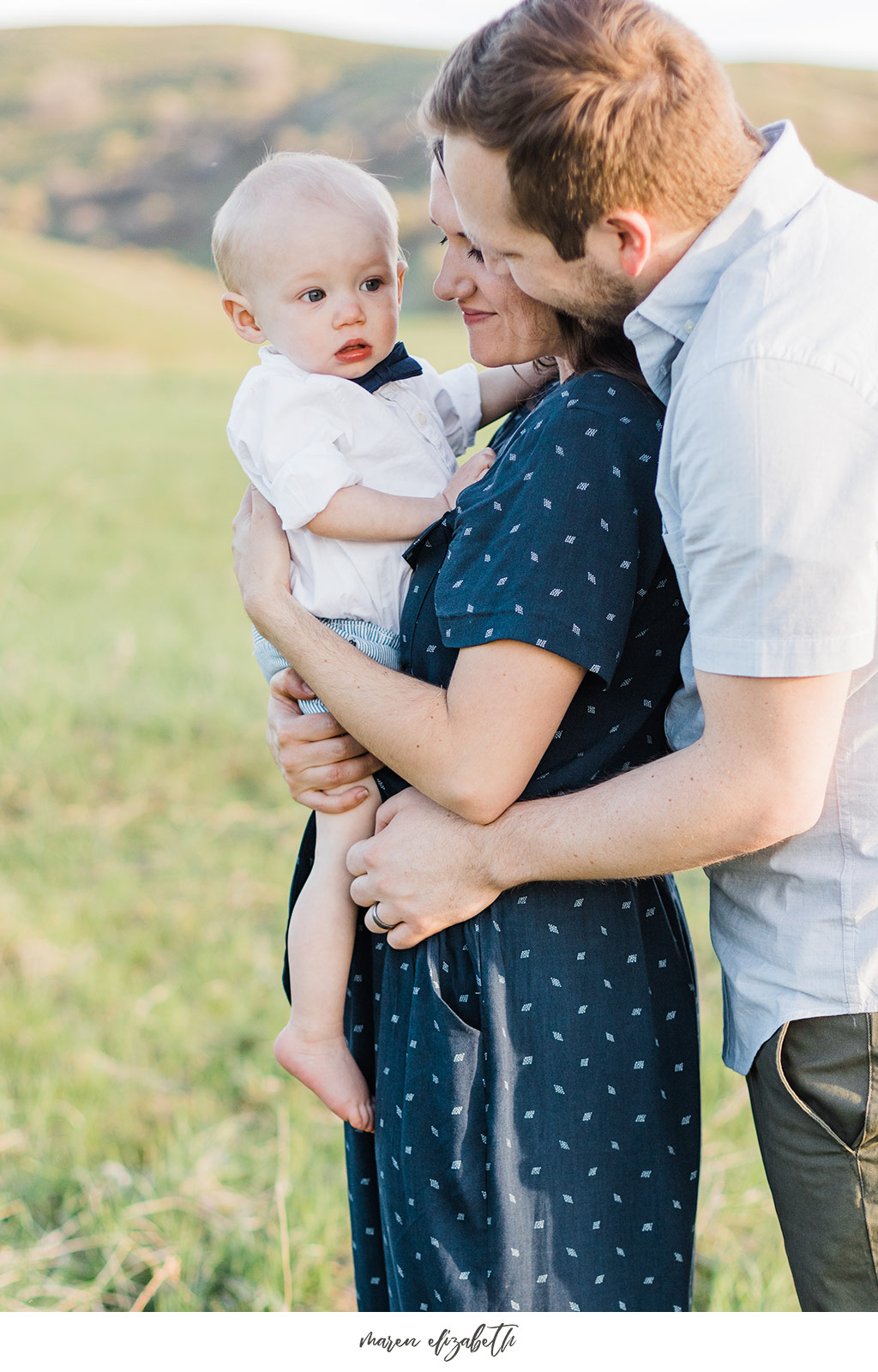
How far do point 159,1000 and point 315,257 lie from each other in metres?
2.36

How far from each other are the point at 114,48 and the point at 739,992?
3007 cm

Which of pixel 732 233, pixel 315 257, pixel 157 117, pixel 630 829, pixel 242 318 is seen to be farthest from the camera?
pixel 157 117

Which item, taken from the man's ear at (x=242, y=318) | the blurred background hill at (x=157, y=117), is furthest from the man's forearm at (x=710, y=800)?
the blurred background hill at (x=157, y=117)

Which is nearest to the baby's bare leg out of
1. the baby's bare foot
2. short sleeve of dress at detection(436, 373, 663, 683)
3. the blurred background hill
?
the baby's bare foot

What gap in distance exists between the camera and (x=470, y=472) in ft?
Result: 5.31

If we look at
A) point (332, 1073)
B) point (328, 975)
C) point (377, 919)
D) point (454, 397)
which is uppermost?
point (454, 397)

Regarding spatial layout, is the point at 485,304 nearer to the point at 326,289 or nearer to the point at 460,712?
the point at 326,289

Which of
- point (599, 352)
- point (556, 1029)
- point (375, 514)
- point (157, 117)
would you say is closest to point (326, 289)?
point (375, 514)

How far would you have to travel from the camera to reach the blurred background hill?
2306 cm

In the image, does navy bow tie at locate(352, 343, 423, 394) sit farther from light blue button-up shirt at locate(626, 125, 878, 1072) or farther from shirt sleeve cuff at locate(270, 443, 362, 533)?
light blue button-up shirt at locate(626, 125, 878, 1072)

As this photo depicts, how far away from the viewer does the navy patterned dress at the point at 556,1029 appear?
1.33 meters

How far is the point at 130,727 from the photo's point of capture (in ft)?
16.3

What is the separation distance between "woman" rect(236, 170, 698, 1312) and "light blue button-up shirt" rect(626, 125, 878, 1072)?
12cm
